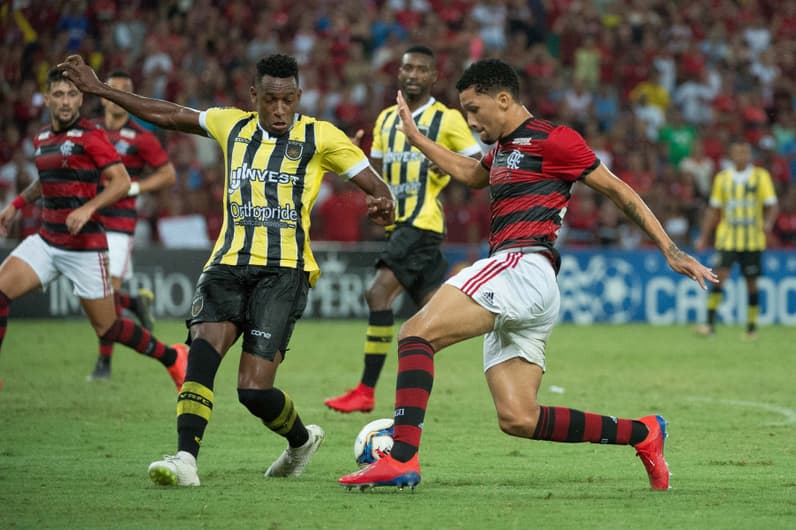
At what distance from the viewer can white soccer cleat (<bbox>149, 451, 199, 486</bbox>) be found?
606cm

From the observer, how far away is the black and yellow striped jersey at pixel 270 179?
663 centimetres

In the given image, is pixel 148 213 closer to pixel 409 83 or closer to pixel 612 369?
pixel 612 369

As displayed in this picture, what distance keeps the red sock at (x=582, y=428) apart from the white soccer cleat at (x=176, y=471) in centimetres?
169

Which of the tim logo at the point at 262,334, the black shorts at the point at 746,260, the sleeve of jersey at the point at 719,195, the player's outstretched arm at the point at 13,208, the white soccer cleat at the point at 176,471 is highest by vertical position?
the sleeve of jersey at the point at 719,195

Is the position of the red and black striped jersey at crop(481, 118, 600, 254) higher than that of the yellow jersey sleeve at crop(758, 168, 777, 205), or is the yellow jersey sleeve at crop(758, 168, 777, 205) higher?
the yellow jersey sleeve at crop(758, 168, 777, 205)

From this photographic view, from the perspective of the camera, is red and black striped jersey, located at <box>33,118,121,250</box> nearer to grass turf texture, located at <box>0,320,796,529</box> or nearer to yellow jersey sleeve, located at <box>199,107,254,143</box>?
grass turf texture, located at <box>0,320,796,529</box>

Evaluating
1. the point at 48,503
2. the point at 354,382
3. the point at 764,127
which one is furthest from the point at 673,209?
the point at 48,503

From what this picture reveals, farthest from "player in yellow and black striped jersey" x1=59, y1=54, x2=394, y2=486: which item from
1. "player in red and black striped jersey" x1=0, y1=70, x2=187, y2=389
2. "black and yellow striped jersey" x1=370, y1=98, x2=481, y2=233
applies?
"black and yellow striped jersey" x1=370, y1=98, x2=481, y2=233

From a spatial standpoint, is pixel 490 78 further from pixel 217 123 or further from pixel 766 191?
pixel 766 191

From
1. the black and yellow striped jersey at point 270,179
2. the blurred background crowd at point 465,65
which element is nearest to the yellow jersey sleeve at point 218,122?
the black and yellow striped jersey at point 270,179

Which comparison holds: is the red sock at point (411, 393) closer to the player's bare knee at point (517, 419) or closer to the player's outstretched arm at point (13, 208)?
the player's bare knee at point (517, 419)

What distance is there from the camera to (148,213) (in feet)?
63.0

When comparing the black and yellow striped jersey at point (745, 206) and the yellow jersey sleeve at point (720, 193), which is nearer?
the black and yellow striped jersey at point (745, 206)

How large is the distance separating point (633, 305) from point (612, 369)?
638 centimetres
